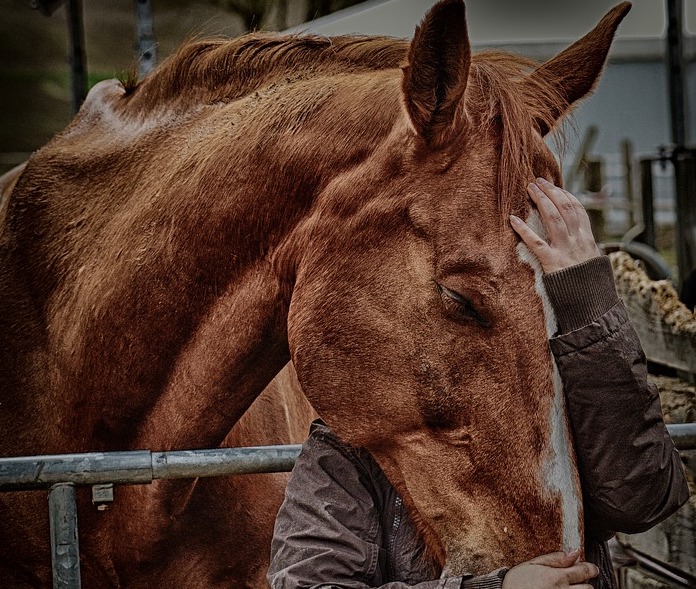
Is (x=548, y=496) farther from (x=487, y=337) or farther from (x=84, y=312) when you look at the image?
(x=84, y=312)

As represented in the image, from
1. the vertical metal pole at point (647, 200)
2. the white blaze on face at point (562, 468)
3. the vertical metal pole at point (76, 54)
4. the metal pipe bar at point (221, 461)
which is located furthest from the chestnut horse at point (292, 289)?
the vertical metal pole at point (647, 200)

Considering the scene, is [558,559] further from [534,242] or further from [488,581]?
[534,242]

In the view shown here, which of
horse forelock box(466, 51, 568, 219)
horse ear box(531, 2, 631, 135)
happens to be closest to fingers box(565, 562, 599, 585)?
horse forelock box(466, 51, 568, 219)

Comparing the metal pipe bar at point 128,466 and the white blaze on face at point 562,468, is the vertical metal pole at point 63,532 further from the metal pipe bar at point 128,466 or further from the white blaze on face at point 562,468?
the white blaze on face at point 562,468

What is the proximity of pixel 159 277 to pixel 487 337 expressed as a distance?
2.78 ft

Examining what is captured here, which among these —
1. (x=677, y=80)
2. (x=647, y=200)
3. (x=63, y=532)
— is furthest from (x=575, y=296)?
(x=647, y=200)

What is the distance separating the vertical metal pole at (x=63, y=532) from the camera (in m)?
1.73

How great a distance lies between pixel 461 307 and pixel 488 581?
1.57 feet

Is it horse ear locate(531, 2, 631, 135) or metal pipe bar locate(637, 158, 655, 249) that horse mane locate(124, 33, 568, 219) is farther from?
metal pipe bar locate(637, 158, 655, 249)

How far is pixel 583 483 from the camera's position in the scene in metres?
1.63

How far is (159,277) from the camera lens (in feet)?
6.63

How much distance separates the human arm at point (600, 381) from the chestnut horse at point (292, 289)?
46mm

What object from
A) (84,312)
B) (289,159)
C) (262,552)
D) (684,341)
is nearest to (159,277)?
(84,312)

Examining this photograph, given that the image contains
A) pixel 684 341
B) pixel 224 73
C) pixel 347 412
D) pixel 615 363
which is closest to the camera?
pixel 615 363
